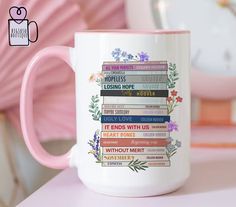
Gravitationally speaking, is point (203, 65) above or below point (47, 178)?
above

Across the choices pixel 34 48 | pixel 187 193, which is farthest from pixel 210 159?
pixel 34 48

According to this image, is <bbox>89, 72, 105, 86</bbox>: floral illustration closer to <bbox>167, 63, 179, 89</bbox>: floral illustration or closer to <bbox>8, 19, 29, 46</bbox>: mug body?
<bbox>167, 63, 179, 89</bbox>: floral illustration

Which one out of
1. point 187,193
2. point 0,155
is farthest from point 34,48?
point 187,193

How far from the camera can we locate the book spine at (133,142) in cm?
40

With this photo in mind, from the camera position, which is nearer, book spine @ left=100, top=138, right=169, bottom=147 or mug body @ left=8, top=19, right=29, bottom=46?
book spine @ left=100, top=138, right=169, bottom=147

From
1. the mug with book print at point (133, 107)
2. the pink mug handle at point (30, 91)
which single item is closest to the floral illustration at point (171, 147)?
the mug with book print at point (133, 107)

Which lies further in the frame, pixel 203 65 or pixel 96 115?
pixel 203 65

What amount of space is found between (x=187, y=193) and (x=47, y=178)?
9.4 inches

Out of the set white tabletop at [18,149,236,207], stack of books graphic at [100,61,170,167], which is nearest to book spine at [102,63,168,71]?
stack of books graphic at [100,61,170,167]

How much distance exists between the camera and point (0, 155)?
22.8 inches

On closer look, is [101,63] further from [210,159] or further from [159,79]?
[210,159]

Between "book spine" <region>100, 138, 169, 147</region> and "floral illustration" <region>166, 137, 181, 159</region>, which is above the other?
"book spine" <region>100, 138, 169, 147</region>

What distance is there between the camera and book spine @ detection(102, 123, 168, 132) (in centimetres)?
40

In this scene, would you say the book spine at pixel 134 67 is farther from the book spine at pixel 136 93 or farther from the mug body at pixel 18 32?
the mug body at pixel 18 32
